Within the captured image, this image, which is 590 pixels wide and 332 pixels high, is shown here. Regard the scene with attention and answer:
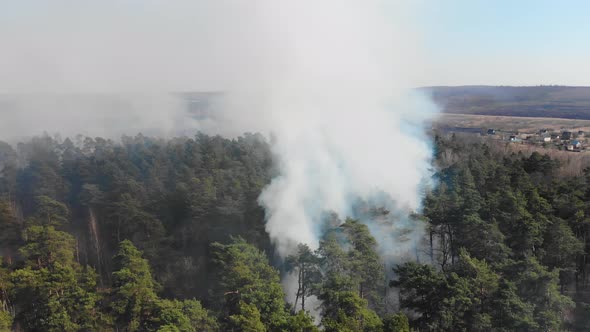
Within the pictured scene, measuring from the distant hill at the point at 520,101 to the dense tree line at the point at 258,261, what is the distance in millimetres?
94813

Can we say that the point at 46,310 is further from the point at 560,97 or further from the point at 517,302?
the point at 560,97

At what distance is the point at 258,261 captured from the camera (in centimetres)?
1730

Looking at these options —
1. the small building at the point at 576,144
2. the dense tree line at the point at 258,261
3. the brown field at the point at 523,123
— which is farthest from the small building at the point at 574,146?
the dense tree line at the point at 258,261

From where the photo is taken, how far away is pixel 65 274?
1552 centimetres

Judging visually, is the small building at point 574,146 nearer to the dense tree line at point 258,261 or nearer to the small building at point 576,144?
the small building at point 576,144

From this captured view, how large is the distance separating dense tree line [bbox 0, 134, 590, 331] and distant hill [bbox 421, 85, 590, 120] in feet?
311

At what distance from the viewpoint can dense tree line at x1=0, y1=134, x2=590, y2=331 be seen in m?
13.7

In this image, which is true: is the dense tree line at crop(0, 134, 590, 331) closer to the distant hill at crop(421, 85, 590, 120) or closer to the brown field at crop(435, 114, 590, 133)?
the brown field at crop(435, 114, 590, 133)

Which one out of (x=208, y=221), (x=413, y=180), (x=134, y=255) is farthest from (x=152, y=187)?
(x=413, y=180)

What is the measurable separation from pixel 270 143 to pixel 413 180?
14.9m

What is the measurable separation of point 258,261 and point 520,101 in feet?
476

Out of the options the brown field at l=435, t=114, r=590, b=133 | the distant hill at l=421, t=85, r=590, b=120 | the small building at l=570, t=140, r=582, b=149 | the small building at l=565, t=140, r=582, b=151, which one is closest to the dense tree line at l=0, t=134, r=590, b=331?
the small building at l=565, t=140, r=582, b=151

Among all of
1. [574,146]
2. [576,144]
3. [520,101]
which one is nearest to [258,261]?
[574,146]

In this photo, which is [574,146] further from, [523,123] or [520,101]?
[520,101]
